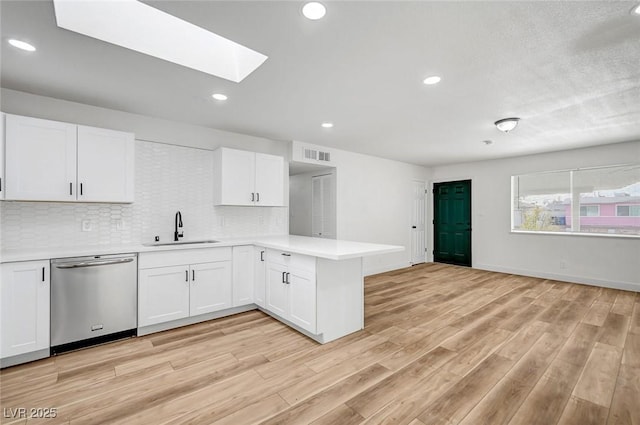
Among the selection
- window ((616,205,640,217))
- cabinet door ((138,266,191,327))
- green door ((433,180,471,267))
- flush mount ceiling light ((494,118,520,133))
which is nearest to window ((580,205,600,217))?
window ((616,205,640,217))

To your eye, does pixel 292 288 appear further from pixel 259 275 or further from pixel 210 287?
pixel 210 287

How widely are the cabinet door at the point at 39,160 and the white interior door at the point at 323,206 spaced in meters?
3.76

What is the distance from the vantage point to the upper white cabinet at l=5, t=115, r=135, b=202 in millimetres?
2510

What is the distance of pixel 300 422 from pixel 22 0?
9.82ft

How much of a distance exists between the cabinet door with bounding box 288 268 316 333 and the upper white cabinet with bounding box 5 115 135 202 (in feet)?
6.74

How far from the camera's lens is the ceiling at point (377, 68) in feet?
5.60

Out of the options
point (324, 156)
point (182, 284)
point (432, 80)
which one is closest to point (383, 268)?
point (324, 156)

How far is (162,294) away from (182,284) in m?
0.21

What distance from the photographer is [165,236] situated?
359 cm

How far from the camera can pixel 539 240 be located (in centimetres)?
564

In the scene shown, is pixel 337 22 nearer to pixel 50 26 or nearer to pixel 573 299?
pixel 50 26

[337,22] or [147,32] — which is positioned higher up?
[147,32]

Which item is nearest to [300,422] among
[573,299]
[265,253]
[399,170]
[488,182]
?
[265,253]

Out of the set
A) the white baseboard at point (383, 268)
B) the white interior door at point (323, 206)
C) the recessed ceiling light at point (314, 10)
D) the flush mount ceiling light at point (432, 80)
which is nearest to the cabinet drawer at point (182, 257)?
the white interior door at point (323, 206)
